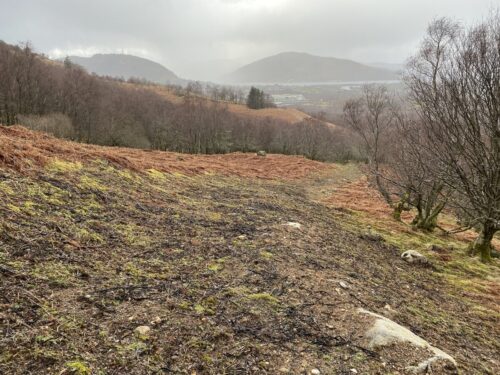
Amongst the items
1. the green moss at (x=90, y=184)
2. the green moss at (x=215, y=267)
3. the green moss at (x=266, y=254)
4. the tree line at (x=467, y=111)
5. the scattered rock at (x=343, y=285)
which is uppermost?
the tree line at (x=467, y=111)

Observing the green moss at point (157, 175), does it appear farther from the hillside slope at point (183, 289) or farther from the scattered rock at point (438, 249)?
the scattered rock at point (438, 249)

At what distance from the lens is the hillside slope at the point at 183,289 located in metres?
3.54

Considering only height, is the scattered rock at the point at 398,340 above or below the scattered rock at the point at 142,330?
below

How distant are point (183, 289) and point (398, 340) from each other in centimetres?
303

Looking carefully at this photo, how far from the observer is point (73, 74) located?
63.7 meters

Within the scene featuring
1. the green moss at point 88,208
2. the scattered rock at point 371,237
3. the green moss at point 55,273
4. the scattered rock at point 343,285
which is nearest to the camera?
the green moss at point 55,273

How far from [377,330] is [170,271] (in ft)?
10.7

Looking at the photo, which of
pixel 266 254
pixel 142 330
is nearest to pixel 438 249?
pixel 266 254

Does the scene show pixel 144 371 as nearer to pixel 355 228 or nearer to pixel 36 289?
pixel 36 289

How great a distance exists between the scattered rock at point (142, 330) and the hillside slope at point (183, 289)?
2 centimetres

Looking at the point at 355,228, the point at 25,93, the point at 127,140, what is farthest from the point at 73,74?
the point at 355,228

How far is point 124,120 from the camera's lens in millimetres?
59000

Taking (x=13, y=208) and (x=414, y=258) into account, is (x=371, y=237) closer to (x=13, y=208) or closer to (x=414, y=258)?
(x=414, y=258)

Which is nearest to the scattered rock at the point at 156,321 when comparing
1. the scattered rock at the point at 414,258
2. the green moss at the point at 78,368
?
the green moss at the point at 78,368
